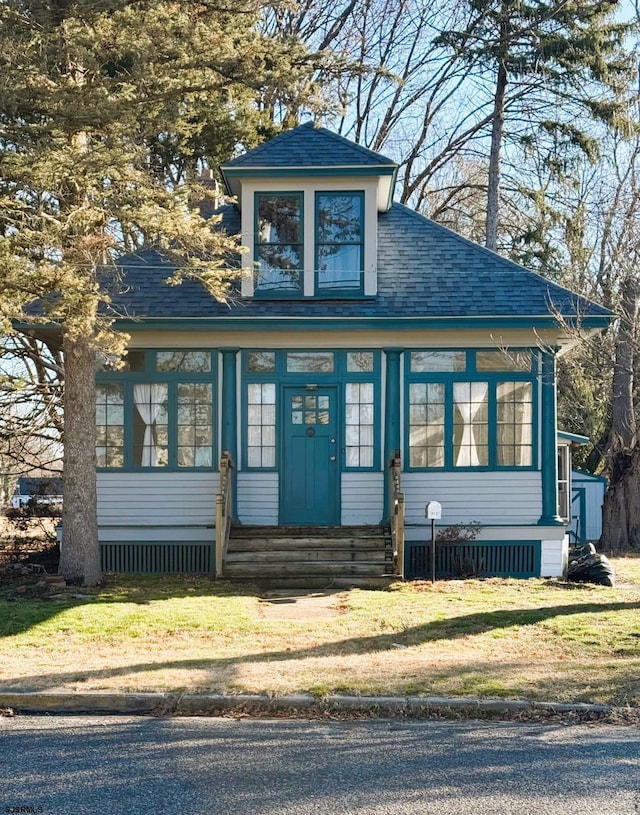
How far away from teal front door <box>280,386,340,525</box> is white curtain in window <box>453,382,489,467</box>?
189 centimetres

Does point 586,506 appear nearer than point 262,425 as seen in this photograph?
No

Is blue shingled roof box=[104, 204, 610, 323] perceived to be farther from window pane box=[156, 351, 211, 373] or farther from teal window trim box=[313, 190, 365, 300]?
window pane box=[156, 351, 211, 373]

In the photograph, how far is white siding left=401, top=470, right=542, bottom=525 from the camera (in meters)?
14.1

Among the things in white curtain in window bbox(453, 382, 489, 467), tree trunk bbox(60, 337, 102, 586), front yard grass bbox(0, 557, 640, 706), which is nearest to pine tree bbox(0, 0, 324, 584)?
tree trunk bbox(60, 337, 102, 586)

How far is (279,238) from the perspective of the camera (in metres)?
14.4

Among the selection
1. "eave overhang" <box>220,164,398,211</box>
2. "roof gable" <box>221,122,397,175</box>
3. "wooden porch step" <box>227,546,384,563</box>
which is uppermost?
"roof gable" <box>221,122,397,175</box>

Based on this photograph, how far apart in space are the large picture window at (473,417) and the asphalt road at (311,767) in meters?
7.72

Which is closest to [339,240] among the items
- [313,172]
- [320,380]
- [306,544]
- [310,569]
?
[313,172]

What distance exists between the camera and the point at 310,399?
14328mm

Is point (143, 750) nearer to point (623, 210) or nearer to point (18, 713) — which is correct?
point (18, 713)

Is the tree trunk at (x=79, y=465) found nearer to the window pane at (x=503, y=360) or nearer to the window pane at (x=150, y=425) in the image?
the window pane at (x=150, y=425)

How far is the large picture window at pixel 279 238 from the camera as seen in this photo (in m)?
14.4

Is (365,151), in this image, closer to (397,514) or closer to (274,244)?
(274,244)

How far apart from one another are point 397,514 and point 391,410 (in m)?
1.83
